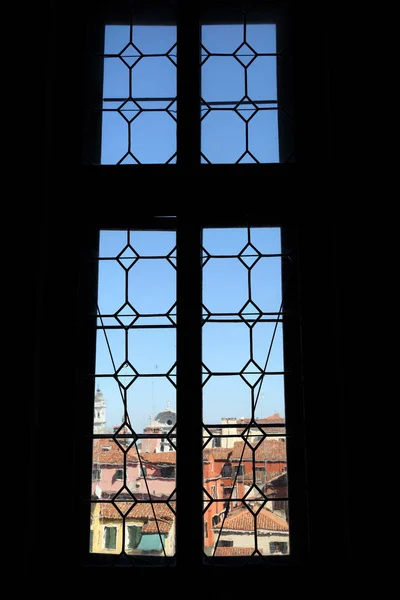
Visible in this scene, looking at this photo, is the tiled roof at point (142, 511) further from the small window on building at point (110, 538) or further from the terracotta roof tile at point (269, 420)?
the terracotta roof tile at point (269, 420)

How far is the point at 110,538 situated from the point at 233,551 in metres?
0.37

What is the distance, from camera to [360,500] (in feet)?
6.00

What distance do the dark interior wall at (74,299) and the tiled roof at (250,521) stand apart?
0.12 m

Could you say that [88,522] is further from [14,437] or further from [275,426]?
[275,426]

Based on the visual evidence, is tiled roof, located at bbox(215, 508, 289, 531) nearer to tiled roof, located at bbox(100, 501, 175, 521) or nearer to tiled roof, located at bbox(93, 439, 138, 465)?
tiled roof, located at bbox(100, 501, 175, 521)

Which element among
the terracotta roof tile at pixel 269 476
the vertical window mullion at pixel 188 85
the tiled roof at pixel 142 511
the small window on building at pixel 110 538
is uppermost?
the vertical window mullion at pixel 188 85

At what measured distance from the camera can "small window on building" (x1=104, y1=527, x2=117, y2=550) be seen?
6.39ft

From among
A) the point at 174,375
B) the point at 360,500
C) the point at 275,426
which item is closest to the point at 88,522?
the point at 174,375

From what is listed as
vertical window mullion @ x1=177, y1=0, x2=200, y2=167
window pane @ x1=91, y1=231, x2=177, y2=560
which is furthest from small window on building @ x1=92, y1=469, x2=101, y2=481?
vertical window mullion @ x1=177, y1=0, x2=200, y2=167

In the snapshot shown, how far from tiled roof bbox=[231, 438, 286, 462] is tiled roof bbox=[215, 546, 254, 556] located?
0.86 ft

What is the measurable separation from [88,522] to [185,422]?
0.42m

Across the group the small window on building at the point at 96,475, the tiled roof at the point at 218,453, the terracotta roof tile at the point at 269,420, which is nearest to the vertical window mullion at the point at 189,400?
the tiled roof at the point at 218,453

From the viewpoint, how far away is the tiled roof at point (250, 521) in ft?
6.38

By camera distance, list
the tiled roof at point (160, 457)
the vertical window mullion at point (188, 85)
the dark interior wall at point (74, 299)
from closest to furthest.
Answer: the dark interior wall at point (74, 299) < the tiled roof at point (160, 457) < the vertical window mullion at point (188, 85)
